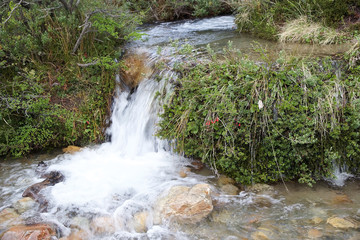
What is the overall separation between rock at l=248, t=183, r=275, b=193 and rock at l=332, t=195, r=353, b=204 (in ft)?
2.67

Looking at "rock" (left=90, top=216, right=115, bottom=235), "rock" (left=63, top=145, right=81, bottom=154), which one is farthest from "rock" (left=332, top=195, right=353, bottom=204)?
"rock" (left=63, top=145, right=81, bottom=154)

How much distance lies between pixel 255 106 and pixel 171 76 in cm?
176

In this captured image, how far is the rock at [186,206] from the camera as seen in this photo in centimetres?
401

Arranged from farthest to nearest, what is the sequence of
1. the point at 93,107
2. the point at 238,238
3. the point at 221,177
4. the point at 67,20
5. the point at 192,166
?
the point at 67,20
the point at 93,107
the point at 192,166
the point at 221,177
the point at 238,238

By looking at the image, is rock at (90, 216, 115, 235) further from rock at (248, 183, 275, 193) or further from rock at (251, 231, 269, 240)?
rock at (248, 183, 275, 193)

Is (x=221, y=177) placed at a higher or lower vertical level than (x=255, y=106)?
lower

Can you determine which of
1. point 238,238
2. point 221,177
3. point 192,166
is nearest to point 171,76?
point 192,166

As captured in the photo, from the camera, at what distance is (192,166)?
5.13 metres

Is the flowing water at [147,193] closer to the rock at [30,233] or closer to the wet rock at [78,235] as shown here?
the wet rock at [78,235]

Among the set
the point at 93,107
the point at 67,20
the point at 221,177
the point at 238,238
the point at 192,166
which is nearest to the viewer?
the point at 238,238

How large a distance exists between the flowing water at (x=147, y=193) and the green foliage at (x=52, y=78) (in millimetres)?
376

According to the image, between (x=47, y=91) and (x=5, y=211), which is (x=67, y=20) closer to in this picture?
(x=47, y=91)

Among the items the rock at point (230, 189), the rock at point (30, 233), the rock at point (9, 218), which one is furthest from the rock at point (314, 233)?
the rock at point (9, 218)

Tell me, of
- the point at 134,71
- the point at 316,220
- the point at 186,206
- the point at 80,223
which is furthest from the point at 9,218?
the point at 316,220
